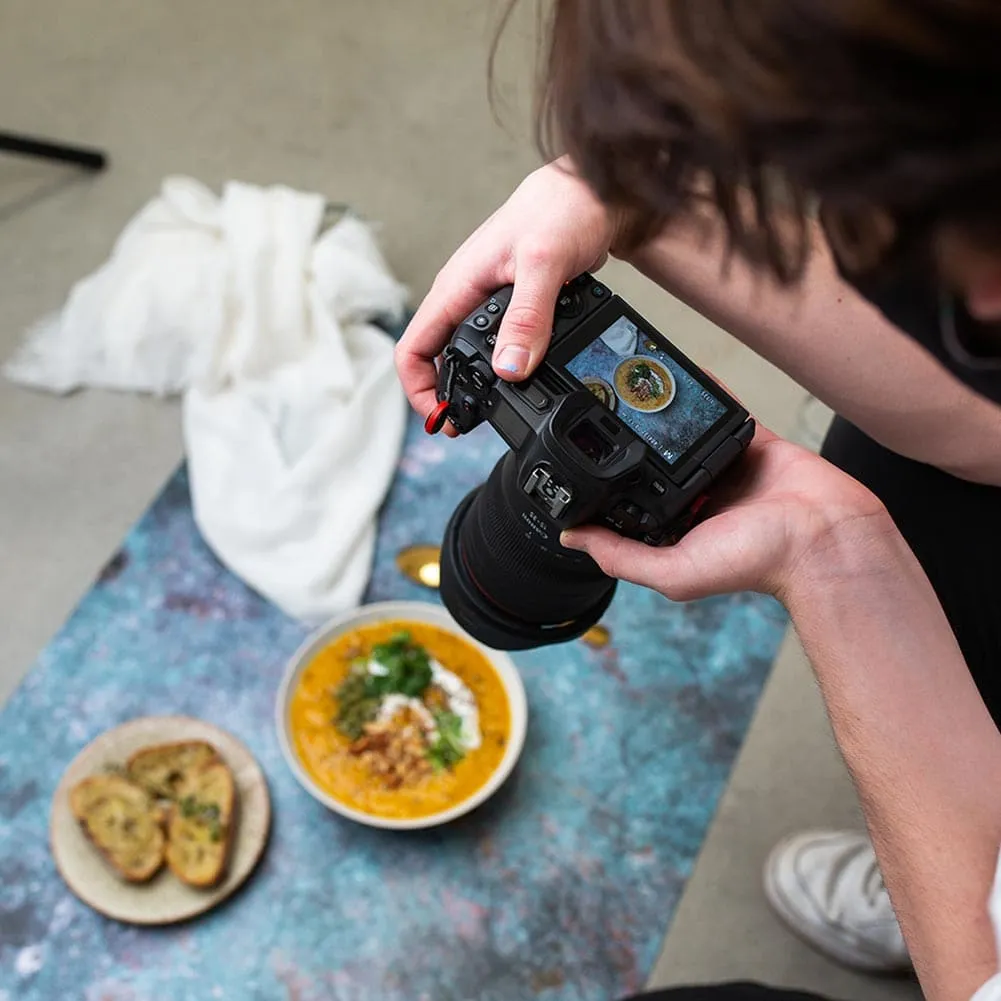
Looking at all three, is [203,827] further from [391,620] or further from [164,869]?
[391,620]

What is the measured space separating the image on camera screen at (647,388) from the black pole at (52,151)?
129 cm

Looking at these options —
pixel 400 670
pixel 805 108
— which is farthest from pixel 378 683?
pixel 805 108

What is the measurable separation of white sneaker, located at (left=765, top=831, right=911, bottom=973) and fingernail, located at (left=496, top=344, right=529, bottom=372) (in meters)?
0.72

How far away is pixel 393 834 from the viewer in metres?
1.12

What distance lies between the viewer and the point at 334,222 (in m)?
1.58

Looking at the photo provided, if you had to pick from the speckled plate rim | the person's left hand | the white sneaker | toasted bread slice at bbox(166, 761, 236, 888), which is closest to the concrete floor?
the white sneaker

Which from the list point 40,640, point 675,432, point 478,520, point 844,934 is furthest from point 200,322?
point 844,934

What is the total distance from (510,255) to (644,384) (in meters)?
0.16

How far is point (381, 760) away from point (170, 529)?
1.34ft

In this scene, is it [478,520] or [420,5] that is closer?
[478,520]

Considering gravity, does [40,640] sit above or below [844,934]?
above

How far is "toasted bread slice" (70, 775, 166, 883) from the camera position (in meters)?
1.04

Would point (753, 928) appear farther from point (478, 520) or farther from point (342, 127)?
point (342, 127)

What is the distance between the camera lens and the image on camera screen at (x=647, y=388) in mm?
650
